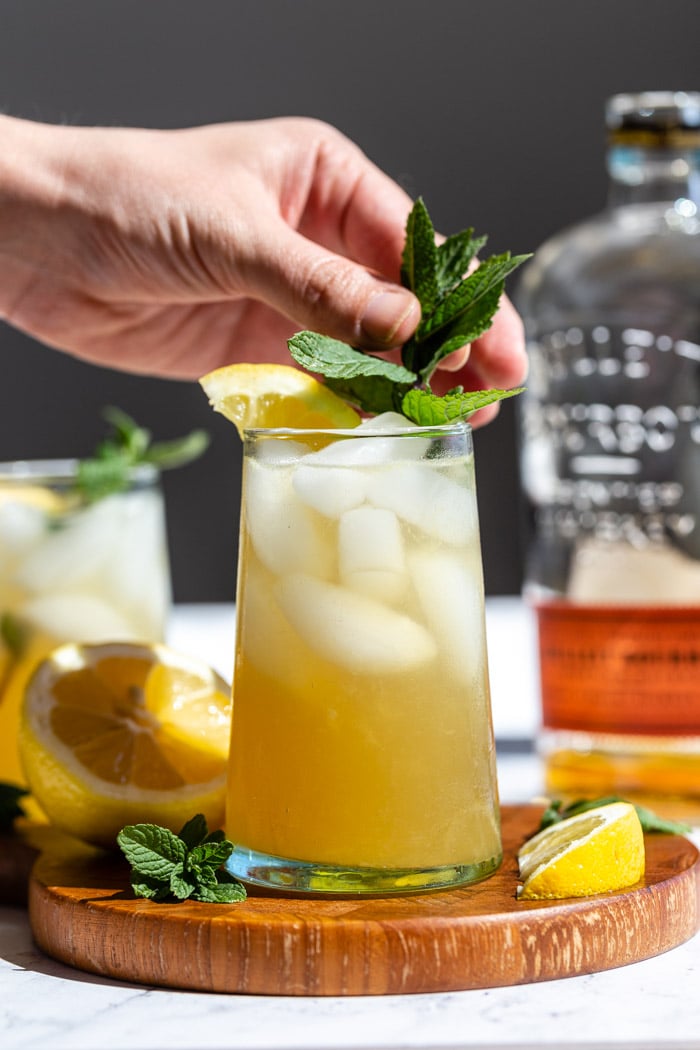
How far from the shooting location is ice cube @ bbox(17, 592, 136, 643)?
1266 mm

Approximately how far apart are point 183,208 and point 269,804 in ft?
1.72

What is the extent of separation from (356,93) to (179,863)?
297 centimetres

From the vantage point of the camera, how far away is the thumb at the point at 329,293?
0.94 metres

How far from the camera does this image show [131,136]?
47.6 inches

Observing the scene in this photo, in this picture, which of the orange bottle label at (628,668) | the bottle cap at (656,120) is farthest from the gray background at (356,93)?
the orange bottle label at (628,668)

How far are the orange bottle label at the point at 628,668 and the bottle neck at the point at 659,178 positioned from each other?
45 cm

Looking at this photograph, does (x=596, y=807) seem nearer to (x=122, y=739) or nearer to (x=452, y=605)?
(x=452, y=605)

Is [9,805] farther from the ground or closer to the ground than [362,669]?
closer to the ground

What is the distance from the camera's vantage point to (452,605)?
0.88m

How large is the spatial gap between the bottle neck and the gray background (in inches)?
79.3

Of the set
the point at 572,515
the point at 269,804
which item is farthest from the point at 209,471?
the point at 269,804

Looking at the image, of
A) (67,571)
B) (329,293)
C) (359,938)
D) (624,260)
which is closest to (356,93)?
(624,260)

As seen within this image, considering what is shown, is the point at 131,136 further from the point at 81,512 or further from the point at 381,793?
the point at 381,793

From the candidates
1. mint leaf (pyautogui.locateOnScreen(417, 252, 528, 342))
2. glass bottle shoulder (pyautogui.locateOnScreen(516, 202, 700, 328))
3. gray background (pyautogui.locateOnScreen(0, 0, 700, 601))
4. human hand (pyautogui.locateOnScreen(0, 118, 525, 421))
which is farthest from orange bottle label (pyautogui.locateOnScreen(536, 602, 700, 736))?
gray background (pyautogui.locateOnScreen(0, 0, 700, 601))
